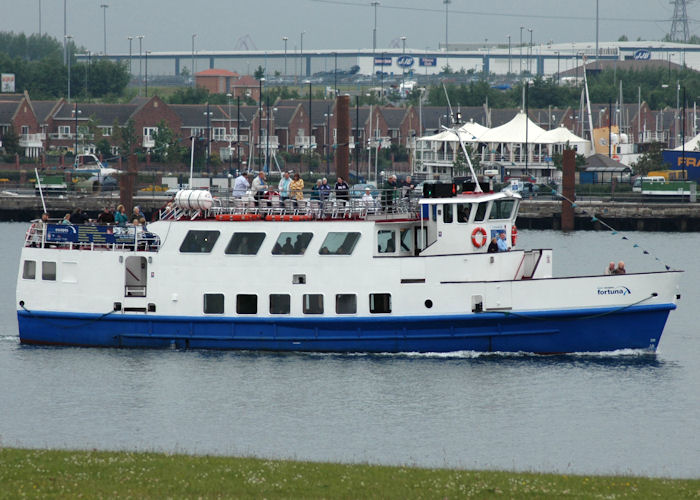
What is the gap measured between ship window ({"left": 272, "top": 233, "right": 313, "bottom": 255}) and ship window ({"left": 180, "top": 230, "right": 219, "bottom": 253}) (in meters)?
1.90

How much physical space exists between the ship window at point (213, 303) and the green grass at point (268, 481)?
13810 mm

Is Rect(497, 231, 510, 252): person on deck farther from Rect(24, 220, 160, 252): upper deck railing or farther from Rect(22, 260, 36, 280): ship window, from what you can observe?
Rect(22, 260, 36, 280): ship window

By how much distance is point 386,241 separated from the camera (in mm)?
35500

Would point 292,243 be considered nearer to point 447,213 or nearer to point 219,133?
point 447,213

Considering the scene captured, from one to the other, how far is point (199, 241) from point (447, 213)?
24.3ft

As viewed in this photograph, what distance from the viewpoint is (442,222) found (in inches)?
1403

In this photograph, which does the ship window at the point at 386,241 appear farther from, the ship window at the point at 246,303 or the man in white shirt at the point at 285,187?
the ship window at the point at 246,303

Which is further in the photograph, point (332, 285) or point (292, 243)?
point (292, 243)

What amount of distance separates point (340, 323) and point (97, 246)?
26.1ft

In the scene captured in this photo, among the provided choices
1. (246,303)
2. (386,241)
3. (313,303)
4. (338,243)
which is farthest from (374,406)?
(246,303)

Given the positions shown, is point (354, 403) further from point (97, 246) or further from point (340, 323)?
point (97, 246)

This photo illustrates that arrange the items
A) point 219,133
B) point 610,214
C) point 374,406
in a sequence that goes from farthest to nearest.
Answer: point 219,133 < point 610,214 < point 374,406

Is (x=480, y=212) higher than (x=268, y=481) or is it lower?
higher

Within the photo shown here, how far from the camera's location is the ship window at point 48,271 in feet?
121
